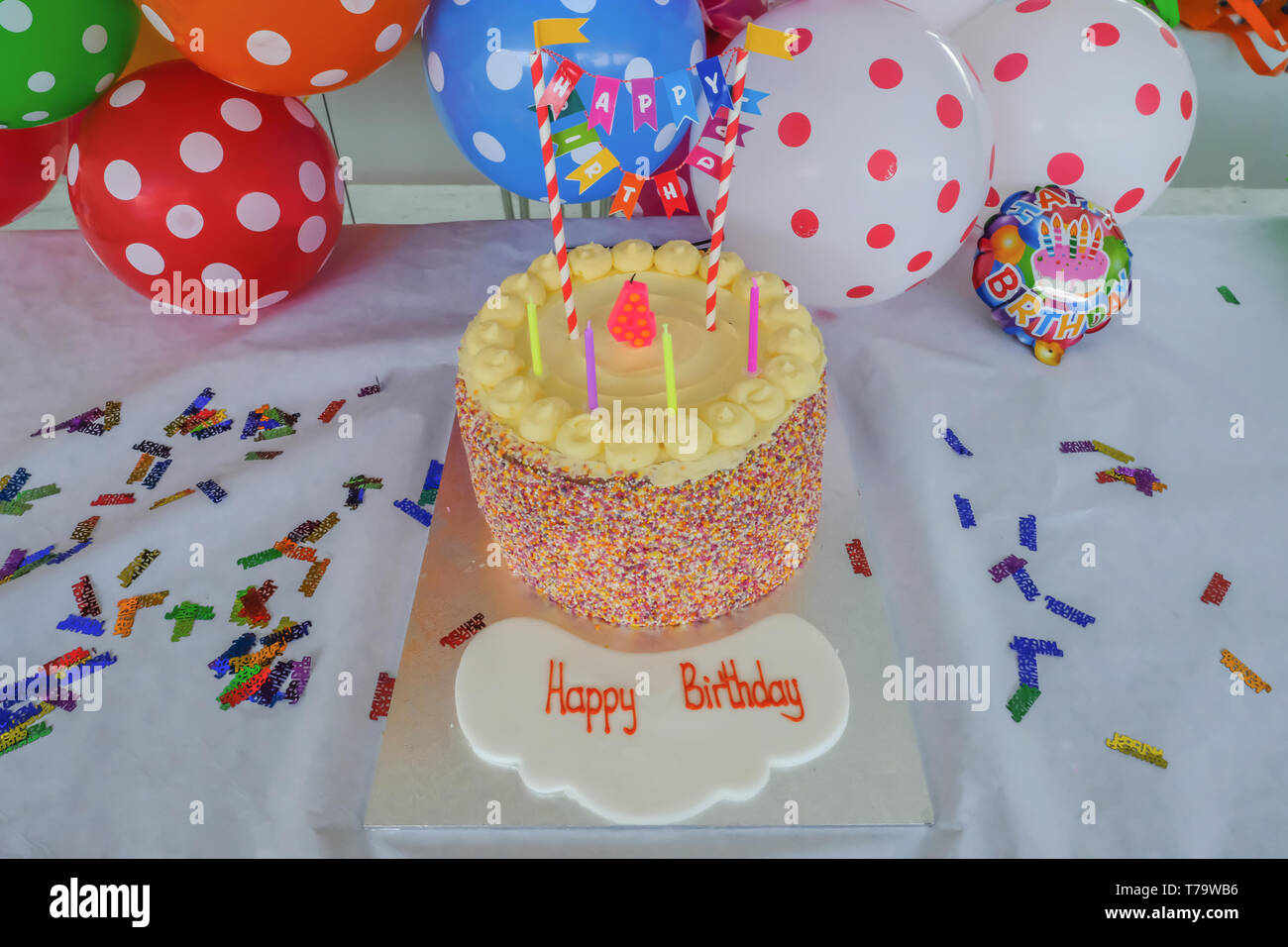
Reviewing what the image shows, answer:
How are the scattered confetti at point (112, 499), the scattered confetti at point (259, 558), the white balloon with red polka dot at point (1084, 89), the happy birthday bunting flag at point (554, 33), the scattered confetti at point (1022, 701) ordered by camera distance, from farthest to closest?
1. the white balloon with red polka dot at point (1084, 89)
2. the scattered confetti at point (112, 499)
3. the scattered confetti at point (259, 558)
4. the scattered confetti at point (1022, 701)
5. the happy birthday bunting flag at point (554, 33)

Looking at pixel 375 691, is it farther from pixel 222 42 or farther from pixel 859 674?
pixel 222 42

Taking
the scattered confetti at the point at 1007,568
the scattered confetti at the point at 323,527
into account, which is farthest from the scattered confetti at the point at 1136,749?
the scattered confetti at the point at 323,527

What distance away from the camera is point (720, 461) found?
4.28 feet

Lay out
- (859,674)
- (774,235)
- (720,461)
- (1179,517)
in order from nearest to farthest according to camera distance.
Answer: (720,461)
(859,674)
(1179,517)
(774,235)

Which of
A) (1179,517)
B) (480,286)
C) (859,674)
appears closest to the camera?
(859,674)

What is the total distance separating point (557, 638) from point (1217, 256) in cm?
193

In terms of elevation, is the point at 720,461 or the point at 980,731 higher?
the point at 720,461

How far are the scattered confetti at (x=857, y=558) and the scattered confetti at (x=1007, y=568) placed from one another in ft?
0.69

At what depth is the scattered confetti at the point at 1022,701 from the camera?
1389 mm

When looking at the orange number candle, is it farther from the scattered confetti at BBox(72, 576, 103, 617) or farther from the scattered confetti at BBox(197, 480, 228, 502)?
the scattered confetti at BBox(72, 576, 103, 617)

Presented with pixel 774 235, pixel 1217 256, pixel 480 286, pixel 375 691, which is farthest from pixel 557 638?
pixel 1217 256

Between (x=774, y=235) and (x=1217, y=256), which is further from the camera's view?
(x=1217, y=256)

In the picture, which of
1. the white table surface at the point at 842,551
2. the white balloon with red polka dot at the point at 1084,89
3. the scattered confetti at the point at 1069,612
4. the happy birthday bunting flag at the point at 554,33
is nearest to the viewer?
the happy birthday bunting flag at the point at 554,33

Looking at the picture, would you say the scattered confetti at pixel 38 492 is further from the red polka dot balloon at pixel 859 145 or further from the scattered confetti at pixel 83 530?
the red polka dot balloon at pixel 859 145
